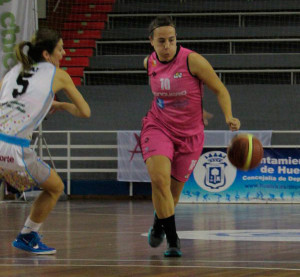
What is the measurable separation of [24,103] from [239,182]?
8.24 metres

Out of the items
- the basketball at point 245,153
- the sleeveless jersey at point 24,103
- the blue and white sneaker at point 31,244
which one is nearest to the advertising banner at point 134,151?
the basketball at point 245,153

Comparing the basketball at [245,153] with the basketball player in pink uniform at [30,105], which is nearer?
the basketball player in pink uniform at [30,105]

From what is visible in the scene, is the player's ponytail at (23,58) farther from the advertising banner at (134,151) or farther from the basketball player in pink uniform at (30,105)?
the advertising banner at (134,151)

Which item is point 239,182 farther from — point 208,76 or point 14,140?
point 14,140

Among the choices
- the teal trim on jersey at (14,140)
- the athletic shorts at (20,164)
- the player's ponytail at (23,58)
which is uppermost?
the player's ponytail at (23,58)

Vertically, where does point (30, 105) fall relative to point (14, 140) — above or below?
above

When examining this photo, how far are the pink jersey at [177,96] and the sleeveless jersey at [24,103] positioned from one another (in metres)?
0.92

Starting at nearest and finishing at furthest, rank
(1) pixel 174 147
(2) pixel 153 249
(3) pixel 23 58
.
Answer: (3) pixel 23 58 < (1) pixel 174 147 < (2) pixel 153 249

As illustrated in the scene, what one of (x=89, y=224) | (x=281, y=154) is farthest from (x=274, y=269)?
(x=281, y=154)

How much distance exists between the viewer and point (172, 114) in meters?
5.96

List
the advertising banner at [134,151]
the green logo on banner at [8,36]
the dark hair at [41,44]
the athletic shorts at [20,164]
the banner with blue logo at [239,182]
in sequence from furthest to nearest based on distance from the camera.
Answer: the advertising banner at [134,151] → the banner with blue logo at [239,182] → the green logo on banner at [8,36] → the dark hair at [41,44] → the athletic shorts at [20,164]

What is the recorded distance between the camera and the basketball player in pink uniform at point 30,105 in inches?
211

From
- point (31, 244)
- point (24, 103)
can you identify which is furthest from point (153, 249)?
point (24, 103)

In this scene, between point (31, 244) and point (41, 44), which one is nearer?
point (41, 44)
